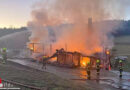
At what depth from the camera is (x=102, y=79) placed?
41.3 ft

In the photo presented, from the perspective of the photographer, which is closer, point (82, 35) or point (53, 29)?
point (82, 35)

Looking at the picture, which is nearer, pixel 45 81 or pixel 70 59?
pixel 45 81

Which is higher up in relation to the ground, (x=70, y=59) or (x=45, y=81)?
(x=70, y=59)

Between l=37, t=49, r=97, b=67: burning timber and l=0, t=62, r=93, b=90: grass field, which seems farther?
l=37, t=49, r=97, b=67: burning timber

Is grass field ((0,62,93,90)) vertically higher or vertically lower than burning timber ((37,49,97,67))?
lower

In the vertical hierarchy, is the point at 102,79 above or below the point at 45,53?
below

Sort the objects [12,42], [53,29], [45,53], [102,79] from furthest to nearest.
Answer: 1. [12,42]
2. [53,29]
3. [45,53]
4. [102,79]

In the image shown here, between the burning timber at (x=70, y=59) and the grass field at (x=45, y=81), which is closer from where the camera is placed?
the grass field at (x=45, y=81)

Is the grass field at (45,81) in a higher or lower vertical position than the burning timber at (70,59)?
lower

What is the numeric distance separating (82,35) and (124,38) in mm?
24605

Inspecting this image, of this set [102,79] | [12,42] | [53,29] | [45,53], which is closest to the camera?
[102,79]

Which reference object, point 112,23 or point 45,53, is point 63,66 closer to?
point 45,53

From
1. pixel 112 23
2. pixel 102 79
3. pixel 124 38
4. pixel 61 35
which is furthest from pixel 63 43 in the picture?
pixel 124 38

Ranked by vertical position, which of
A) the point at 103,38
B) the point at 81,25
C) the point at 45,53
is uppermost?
the point at 81,25
